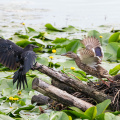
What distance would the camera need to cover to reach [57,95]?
2.67 m

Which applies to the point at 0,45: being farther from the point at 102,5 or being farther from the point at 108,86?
the point at 102,5

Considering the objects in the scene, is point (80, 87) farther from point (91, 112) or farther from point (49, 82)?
point (49, 82)

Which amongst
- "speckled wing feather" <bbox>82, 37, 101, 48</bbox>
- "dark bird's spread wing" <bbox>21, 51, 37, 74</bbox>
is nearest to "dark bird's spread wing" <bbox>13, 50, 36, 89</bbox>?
"dark bird's spread wing" <bbox>21, 51, 37, 74</bbox>

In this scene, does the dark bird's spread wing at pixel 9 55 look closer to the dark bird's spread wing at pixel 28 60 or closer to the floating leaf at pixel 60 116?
the dark bird's spread wing at pixel 28 60

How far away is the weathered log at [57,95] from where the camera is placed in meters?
2.62

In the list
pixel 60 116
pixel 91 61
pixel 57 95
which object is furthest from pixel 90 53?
pixel 60 116

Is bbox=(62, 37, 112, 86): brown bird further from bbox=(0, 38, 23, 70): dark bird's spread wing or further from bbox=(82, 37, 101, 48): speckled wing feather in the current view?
bbox=(0, 38, 23, 70): dark bird's spread wing

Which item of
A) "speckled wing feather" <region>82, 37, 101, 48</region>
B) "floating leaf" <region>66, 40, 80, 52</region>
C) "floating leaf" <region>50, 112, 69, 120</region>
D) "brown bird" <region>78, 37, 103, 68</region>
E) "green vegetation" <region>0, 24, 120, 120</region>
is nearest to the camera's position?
"floating leaf" <region>50, 112, 69, 120</region>

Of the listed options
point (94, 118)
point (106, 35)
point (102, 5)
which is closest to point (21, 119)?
point (94, 118)

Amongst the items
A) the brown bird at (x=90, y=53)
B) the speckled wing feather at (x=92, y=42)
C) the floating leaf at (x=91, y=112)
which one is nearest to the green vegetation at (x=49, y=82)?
the floating leaf at (x=91, y=112)

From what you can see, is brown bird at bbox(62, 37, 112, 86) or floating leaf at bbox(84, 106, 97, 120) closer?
floating leaf at bbox(84, 106, 97, 120)

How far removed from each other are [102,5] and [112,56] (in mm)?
8775

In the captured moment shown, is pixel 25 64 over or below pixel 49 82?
over

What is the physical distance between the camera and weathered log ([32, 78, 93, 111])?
103 inches
